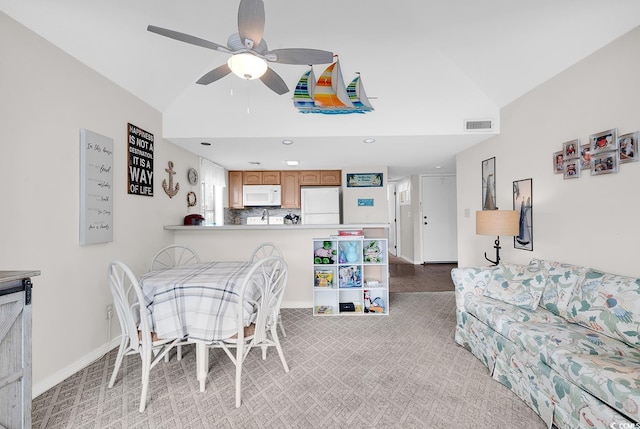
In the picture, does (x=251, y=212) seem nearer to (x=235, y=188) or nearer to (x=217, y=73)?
(x=235, y=188)

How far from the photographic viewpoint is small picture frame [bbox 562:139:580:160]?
2.18 metres

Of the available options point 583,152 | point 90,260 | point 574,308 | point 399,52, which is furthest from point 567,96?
point 90,260

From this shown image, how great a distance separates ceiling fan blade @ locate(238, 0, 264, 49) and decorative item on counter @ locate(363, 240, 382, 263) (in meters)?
2.48

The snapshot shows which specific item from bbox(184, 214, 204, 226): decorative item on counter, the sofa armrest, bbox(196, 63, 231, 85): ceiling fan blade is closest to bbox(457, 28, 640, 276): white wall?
the sofa armrest

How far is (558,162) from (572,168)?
0.51 feet

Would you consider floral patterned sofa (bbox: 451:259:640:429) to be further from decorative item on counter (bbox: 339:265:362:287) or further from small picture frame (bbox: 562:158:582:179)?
decorative item on counter (bbox: 339:265:362:287)

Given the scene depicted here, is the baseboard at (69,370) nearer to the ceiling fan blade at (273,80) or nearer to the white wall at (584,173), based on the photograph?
the ceiling fan blade at (273,80)

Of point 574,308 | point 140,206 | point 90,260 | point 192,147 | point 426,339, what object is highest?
point 192,147

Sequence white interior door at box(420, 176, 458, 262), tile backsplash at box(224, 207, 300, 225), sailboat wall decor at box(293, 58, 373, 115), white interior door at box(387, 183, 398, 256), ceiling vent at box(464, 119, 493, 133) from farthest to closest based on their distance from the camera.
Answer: white interior door at box(387, 183, 398, 256) → white interior door at box(420, 176, 458, 262) → tile backsplash at box(224, 207, 300, 225) → ceiling vent at box(464, 119, 493, 133) → sailboat wall decor at box(293, 58, 373, 115)

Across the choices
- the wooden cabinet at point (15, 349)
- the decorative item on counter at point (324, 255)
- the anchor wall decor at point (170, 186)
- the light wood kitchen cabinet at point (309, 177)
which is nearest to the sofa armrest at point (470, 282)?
the decorative item on counter at point (324, 255)

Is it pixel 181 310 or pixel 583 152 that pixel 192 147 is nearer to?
pixel 181 310

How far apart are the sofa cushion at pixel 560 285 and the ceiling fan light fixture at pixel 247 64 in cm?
259

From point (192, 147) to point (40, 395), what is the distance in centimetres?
279

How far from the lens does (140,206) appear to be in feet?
9.25
